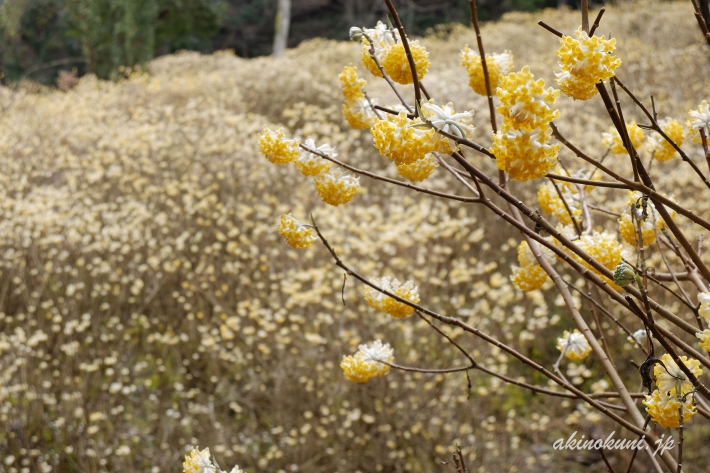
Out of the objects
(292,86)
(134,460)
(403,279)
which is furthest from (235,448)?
(292,86)

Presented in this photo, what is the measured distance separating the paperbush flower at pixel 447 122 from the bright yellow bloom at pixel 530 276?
46 centimetres

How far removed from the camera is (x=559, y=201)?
1157mm

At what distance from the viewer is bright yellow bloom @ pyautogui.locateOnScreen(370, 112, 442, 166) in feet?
2.24

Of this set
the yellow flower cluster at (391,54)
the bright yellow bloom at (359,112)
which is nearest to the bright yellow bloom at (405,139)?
the yellow flower cluster at (391,54)

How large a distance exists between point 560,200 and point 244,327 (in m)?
2.34

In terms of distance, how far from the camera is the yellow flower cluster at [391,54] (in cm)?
94

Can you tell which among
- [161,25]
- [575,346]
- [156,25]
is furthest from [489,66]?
[161,25]

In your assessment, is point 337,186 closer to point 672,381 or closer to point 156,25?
point 672,381

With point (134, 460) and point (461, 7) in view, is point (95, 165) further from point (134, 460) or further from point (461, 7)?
point (461, 7)

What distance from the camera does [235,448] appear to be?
2553 mm

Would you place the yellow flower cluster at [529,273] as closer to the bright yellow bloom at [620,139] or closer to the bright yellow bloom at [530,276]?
the bright yellow bloom at [530,276]

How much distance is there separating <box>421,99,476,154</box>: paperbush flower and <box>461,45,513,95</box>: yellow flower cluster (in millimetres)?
436

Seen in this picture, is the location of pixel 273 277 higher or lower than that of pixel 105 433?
higher

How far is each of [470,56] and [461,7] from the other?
15.1m
